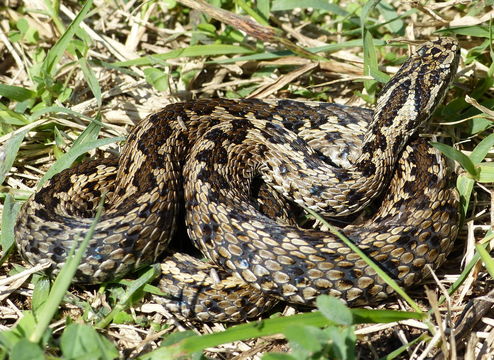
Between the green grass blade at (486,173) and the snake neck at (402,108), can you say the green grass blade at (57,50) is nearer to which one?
the snake neck at (402,108)

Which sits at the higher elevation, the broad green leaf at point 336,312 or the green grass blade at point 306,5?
the green grass blade at point 306,5

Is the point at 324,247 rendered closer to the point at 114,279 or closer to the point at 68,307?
the point at 114,279

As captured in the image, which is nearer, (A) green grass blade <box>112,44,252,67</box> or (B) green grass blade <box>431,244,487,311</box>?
(B) green grass blade <box>431,244,487,311</box>

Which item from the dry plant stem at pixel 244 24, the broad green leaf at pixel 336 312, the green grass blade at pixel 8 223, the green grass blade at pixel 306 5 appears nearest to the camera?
the broad green leaf at pixel 336 312

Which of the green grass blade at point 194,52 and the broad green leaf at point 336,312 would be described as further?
the green grass blade at point 194,52

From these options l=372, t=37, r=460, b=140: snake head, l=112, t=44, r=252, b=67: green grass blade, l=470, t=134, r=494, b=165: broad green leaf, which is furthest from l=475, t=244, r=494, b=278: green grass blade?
l=112, t=44, r=252, b=67: green grass blade

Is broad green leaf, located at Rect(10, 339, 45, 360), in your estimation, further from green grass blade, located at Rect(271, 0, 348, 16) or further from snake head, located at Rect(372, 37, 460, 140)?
green grass blade, located at Rect(271, 0, 348, 16)

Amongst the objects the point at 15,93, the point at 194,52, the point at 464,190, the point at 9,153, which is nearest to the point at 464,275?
the point at 464,190

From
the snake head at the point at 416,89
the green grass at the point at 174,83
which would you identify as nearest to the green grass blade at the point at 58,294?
the green grass at the point at 174,83
